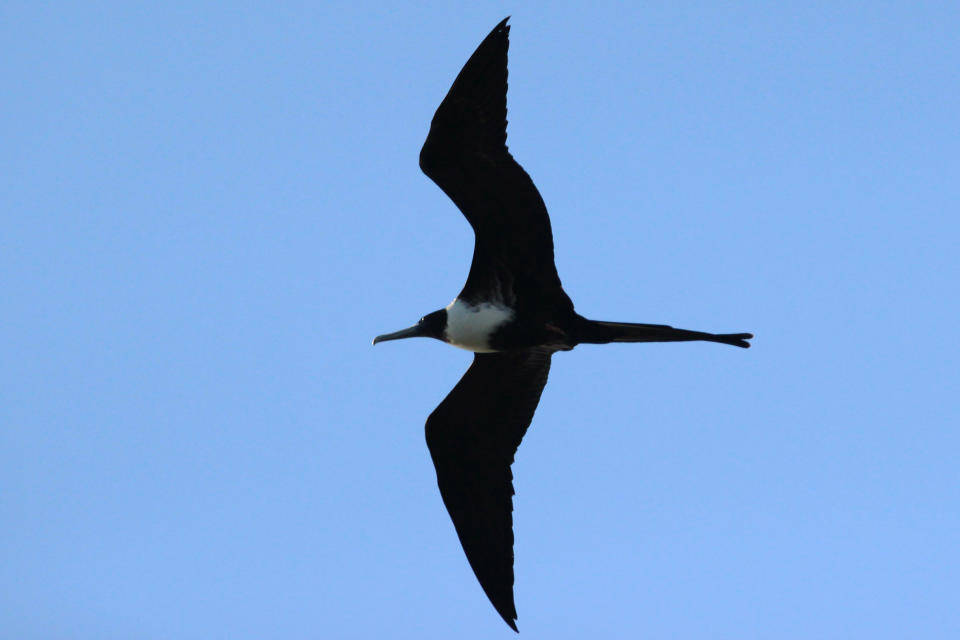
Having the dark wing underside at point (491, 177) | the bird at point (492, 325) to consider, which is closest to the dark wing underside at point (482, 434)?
the bird at point (492, 325)

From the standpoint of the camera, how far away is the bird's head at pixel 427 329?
8.66 meters

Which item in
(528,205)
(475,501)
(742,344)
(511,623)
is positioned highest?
(528,205)

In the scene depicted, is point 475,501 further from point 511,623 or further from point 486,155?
point 486,155

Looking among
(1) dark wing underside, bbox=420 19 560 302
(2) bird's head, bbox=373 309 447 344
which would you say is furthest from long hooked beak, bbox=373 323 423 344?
(1) dark wing underside, bbox=420 19 560 302

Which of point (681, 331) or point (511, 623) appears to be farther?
point (511, 623)

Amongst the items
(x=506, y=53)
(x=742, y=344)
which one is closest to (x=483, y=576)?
(x=742, y=344)

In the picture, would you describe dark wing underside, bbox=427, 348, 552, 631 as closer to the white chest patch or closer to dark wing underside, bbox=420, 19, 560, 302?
the white chest patch

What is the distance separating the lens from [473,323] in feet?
27.6

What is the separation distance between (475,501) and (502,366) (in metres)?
0.92

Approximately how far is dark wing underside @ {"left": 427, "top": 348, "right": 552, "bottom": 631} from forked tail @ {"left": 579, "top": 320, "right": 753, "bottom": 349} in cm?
68

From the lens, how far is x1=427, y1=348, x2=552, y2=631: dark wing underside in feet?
28.7

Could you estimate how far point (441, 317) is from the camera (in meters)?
8.66

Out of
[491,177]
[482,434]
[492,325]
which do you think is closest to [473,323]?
[492,325]

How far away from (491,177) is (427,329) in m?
1.40
